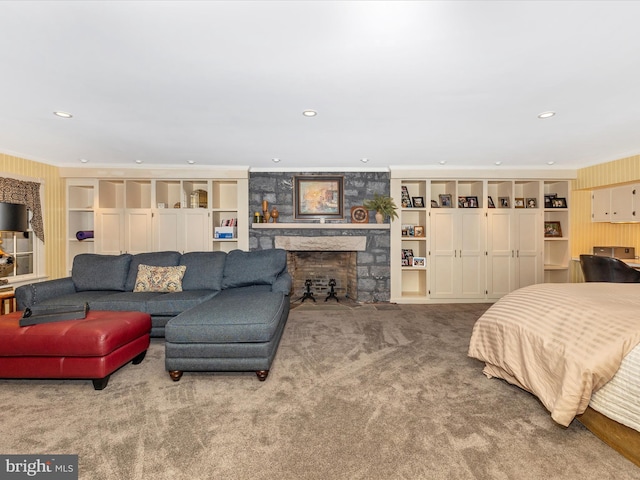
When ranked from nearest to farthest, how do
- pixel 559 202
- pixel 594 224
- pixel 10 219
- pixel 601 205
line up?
pixel 10 219, pixel 601 205, pixel 594 224, pixel 559 202

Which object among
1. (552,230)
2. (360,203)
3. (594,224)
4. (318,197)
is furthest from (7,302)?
(594,224)

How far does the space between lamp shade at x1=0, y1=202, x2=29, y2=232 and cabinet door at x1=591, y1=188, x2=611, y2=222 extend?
771 centimetres

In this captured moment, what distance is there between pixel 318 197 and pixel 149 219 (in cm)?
284

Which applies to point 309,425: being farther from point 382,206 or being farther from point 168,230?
point 168,230

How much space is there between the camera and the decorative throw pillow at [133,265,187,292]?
12.2 feet

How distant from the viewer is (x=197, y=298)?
340cm

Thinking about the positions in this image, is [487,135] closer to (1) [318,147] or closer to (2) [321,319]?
(1) [318,147]

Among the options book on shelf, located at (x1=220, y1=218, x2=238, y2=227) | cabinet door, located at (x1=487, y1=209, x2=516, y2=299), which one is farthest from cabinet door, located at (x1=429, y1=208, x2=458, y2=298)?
book on shelf, located at (x1=220, y1=218, x2=238, y2=227)

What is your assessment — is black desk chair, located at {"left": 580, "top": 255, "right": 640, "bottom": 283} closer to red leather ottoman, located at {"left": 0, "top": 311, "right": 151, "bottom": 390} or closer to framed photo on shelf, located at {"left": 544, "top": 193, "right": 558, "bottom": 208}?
framed photo on shelf, located at {"left": 544, "top": 193, "right": 558, "bottom": 208}

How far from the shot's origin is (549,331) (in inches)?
78.8

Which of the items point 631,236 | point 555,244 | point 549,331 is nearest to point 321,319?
point 549,331

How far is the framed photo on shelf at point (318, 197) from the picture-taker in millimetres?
5316

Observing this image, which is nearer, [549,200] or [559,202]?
[559,202]

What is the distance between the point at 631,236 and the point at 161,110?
6.67m
